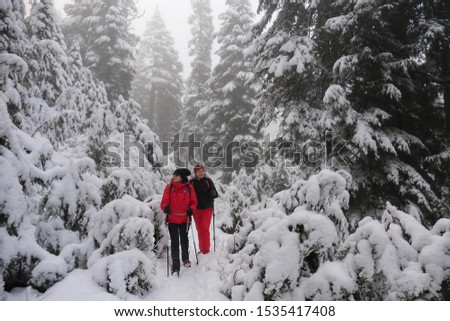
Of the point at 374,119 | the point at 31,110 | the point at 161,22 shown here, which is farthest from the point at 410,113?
the point at 161,22

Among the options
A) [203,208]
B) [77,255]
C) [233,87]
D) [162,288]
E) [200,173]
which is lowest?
[162,288]

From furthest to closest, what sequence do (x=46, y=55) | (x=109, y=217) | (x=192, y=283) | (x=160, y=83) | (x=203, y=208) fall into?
(x=160, y=83) < (x=46, y=55) < (x=203, y=208) < (x=192, y=283) < (x=109, y=217)

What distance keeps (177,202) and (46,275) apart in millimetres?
2341

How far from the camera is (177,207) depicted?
5.83 m

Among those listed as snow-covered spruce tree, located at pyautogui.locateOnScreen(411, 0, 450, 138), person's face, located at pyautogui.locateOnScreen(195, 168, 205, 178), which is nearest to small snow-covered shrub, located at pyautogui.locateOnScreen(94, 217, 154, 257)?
person's face, located at pyautogui.locateOnScreen(195, 168, 205, 178)

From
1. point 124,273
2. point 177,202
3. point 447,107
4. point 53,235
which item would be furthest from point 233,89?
point 124,273

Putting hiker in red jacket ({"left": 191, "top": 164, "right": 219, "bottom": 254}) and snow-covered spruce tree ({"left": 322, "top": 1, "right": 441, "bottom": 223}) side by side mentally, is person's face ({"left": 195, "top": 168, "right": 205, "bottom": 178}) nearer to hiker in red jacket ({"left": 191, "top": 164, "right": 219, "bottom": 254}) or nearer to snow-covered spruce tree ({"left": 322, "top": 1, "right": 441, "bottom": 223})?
hiker in red jacket ({"left": 191, "top": 164, "right": 219, "bottom": 254})

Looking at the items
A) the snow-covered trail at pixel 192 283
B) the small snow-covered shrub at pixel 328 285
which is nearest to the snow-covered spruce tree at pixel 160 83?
the snow-covered trail at pixel 192 283

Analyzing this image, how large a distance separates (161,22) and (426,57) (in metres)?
36.0

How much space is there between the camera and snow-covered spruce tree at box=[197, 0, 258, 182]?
20797 mm

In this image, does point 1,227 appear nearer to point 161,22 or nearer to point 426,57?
point 426,57

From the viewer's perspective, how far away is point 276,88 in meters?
9.88

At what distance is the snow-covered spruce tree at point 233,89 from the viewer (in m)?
20.8

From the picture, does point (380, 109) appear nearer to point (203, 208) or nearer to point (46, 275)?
point (203, 208)
